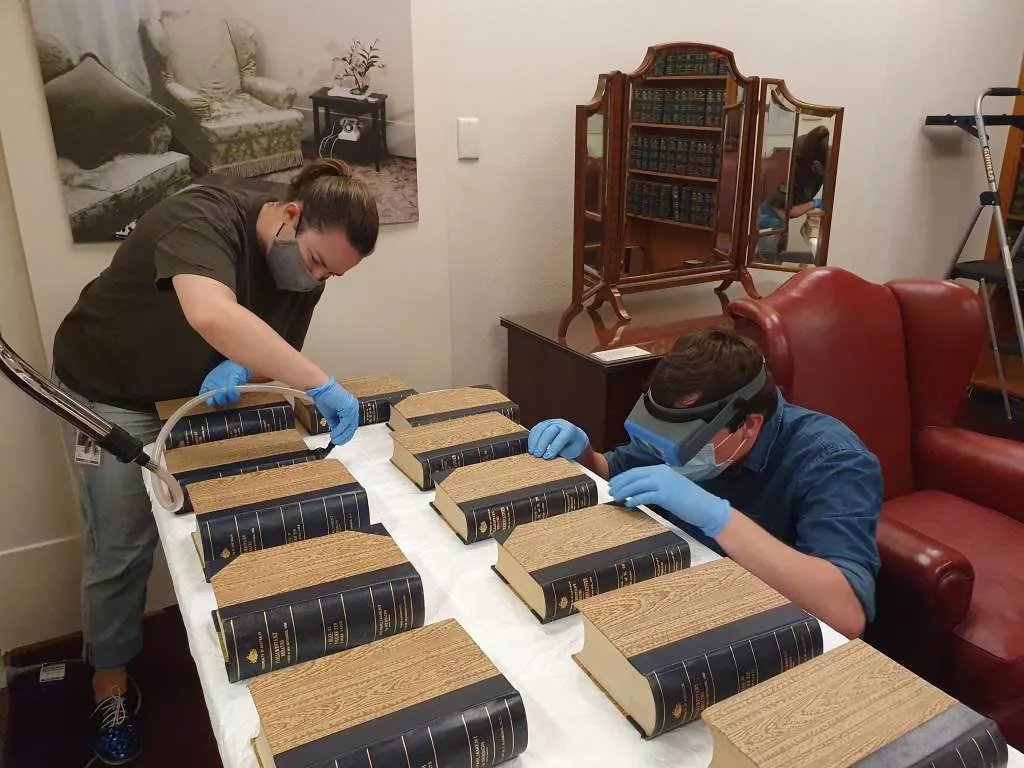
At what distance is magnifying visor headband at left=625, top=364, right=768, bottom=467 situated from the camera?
1.13 meters

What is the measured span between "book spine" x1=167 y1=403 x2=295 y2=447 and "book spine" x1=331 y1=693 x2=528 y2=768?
84 cm

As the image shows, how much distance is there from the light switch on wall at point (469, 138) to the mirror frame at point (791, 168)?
2.83ft

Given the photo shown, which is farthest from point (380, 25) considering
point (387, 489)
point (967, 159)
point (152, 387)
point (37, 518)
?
point (967, 159)

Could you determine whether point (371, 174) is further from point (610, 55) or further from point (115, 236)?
point (610, 55)

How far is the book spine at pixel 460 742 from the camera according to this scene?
652mm

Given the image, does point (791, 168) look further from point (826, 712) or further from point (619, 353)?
point (826, 712)

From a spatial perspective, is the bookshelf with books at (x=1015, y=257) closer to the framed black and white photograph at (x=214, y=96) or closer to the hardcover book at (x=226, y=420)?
the framed black and white photograph at (x=214, y=96)

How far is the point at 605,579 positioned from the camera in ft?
3.01

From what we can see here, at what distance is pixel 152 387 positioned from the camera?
1.50 m

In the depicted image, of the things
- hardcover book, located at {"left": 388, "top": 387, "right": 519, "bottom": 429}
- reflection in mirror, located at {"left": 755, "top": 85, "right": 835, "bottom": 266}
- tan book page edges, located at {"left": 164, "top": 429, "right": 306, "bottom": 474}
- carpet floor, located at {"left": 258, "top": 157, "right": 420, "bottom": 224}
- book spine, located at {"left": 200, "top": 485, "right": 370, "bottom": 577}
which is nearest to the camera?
book spine, located at {"left": 200, "top": 485, "right": 370, "bottom": 577}

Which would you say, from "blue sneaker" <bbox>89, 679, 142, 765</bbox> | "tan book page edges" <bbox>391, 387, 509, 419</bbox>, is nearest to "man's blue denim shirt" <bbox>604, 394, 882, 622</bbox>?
"tan book page edges" <bbox>391, 387, 509, 419</bbox>

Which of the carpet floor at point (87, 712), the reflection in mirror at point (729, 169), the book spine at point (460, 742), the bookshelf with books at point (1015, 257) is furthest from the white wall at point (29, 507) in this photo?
the bookshelf with books at point (1015, 257)

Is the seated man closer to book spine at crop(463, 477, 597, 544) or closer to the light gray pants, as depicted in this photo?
book spine at crop(463, 477, 597, 544)

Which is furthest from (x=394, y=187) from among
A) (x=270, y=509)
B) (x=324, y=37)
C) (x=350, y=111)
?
(x=270, y=509)
